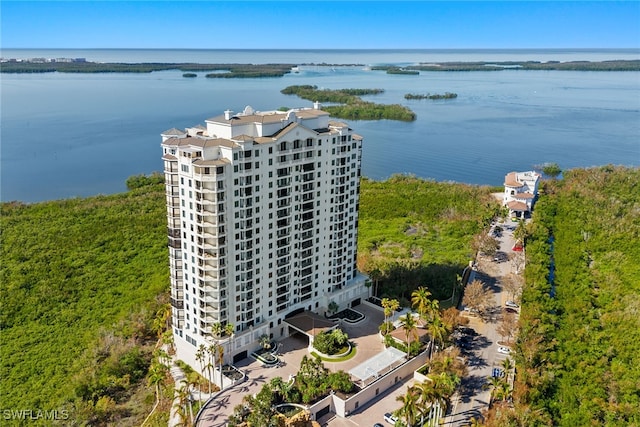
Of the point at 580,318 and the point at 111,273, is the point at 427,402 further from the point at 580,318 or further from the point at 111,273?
the point at 111,273

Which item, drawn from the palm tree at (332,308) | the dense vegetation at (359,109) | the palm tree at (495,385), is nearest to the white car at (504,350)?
the palm tree at (495,385)

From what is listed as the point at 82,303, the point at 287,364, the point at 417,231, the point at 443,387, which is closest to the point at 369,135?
the point at 417,231

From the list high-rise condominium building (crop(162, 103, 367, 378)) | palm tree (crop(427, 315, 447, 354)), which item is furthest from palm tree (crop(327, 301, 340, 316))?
palm tree (crop(427, 315, 447, 354))

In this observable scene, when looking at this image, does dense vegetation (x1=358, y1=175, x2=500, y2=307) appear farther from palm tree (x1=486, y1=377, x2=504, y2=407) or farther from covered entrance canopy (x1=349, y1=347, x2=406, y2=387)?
palm tree (x1=486, y1=377, x2=504, y2=407)

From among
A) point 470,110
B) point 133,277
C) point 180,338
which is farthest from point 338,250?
point 470,110

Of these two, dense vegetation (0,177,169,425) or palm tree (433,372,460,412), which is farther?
dense vegetation (0,177,169,425)

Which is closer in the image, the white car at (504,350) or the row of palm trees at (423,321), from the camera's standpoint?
the row of palm trees at (423,321)

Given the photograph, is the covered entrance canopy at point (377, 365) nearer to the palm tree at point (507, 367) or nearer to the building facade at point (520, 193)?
the palm tree at point (507, 367)
